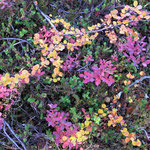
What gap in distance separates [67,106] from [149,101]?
1290 mm

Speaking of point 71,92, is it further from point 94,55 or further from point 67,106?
point 94,55

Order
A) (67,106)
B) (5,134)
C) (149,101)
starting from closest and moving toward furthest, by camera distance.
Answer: (5,134) → (67,106) → (149,101)

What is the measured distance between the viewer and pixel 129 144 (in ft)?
7.97

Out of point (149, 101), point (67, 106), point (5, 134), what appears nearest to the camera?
point (5, 134)

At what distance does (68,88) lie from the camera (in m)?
2.37

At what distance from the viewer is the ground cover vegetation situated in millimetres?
2254

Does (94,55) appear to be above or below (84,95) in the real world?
above

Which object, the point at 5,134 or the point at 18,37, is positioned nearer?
the point at 5,134

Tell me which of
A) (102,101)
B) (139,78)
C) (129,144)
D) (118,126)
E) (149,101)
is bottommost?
(129,144)

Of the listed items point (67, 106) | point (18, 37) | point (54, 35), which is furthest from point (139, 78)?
point (18, 37)

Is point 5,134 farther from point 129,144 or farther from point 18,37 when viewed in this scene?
point 129,144

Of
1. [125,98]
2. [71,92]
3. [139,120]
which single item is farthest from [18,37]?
[139,120]

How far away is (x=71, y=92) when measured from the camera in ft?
7.72

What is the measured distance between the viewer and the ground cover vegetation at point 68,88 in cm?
225
